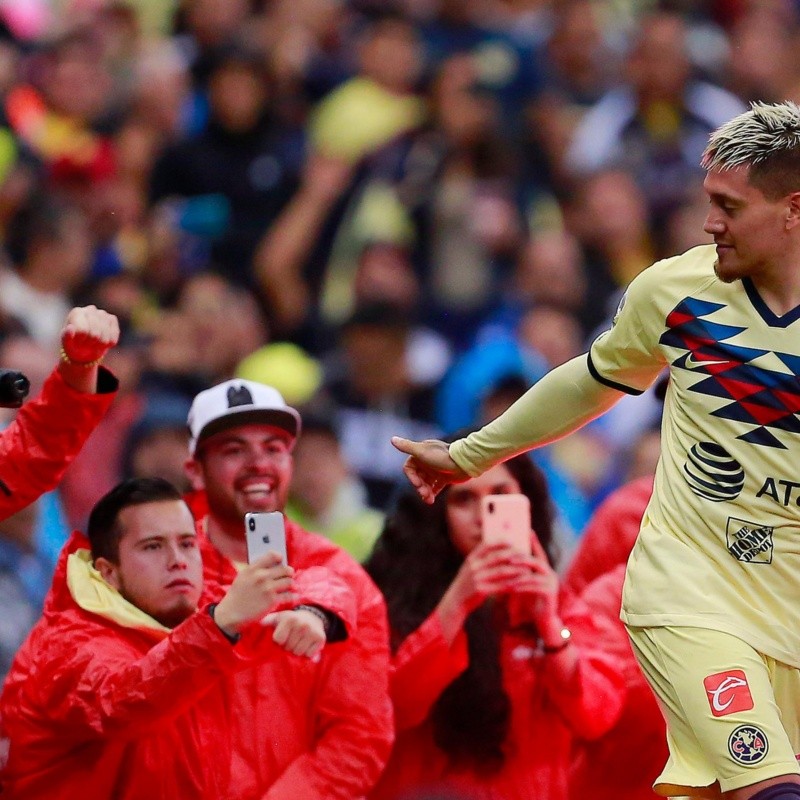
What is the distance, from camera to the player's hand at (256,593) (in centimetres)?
471

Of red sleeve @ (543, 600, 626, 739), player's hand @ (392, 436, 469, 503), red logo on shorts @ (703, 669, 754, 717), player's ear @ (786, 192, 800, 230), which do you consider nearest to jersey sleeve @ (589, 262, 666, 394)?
player's ear @ (786, 192, 800, 230)

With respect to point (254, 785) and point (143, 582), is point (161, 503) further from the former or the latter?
point (254, 785)

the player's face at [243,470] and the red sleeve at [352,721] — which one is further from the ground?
the player's face at [243,470]

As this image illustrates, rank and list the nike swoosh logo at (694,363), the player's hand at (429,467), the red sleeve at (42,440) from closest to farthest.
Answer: the nike swoosh logo at (694,363) → the player's hand at (429,467) → the red sleeve at (42,440)

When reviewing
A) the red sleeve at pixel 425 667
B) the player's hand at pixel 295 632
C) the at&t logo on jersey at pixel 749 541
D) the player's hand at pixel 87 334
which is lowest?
the red sleeve at pixel 425 667

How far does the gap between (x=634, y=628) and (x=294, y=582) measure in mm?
1016

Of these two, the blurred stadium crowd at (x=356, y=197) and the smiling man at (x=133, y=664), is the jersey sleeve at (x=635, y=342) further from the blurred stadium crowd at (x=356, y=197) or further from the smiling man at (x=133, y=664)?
the blurred stadium crowd at (x=356, y=197)

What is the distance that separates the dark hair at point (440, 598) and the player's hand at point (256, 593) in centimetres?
122

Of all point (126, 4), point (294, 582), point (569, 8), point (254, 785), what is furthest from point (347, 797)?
point (569, 8)

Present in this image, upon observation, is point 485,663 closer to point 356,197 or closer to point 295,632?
point 295,632

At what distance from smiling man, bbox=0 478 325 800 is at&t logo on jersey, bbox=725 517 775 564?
1.15 metres

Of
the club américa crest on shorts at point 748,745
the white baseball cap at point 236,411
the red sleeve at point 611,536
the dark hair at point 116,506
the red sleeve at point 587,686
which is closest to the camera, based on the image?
the club américa crest on shorts at point 748,745

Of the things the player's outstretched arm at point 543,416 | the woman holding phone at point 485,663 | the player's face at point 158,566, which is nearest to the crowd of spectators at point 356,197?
the woman holding phone at point 485,663

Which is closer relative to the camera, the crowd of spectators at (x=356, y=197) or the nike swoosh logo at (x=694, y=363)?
the nike swoosh logo at (x=694, y=363)
